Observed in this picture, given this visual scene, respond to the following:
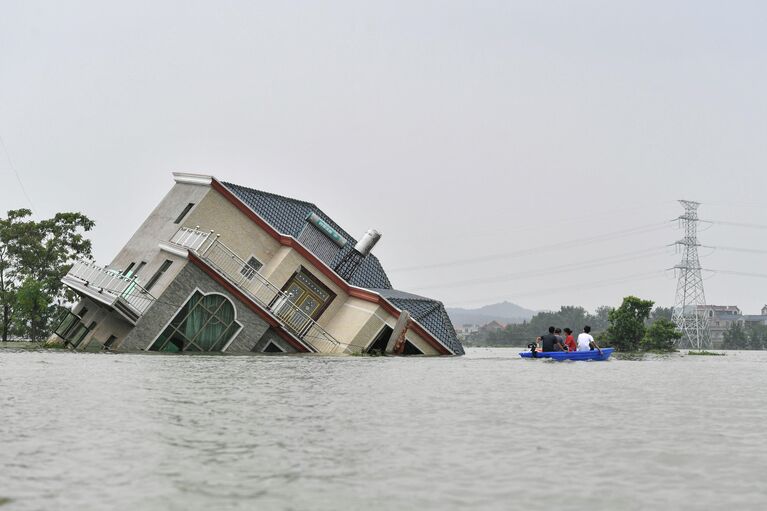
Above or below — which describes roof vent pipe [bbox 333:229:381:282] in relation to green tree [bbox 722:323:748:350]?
below

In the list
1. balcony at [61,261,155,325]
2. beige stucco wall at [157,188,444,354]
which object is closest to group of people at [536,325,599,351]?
beige stucco wall at [157,188,444,354]

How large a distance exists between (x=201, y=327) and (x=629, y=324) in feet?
161

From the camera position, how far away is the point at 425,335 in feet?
167

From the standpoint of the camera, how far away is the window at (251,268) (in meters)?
45.7

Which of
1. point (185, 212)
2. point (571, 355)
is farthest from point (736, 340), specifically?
point (185, 212)

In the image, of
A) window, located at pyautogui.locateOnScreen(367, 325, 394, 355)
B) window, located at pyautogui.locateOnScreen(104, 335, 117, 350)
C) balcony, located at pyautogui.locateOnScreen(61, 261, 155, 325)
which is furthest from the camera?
window, located at pyautogui.locateOnScreen(367, 325, 394, 355)

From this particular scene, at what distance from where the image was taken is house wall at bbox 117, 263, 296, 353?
137 ft

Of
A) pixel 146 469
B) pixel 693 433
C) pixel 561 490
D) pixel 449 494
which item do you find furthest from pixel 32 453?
pixel 693 433

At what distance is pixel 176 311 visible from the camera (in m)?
42.6

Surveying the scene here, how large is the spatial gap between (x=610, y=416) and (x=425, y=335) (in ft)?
116

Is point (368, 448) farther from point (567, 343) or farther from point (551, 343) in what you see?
point (567, 343)

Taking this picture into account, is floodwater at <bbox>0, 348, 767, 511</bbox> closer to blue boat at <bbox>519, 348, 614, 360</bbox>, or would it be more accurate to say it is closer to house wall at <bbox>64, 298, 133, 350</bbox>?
blue boat at <bbox>519, 348, 614, 360</bbox>

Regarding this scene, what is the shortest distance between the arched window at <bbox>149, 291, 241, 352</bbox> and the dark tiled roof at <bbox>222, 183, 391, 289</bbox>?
23.0 feet

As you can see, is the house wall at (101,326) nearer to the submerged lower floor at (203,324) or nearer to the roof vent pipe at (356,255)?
the submerged lower floor at (203,324)
